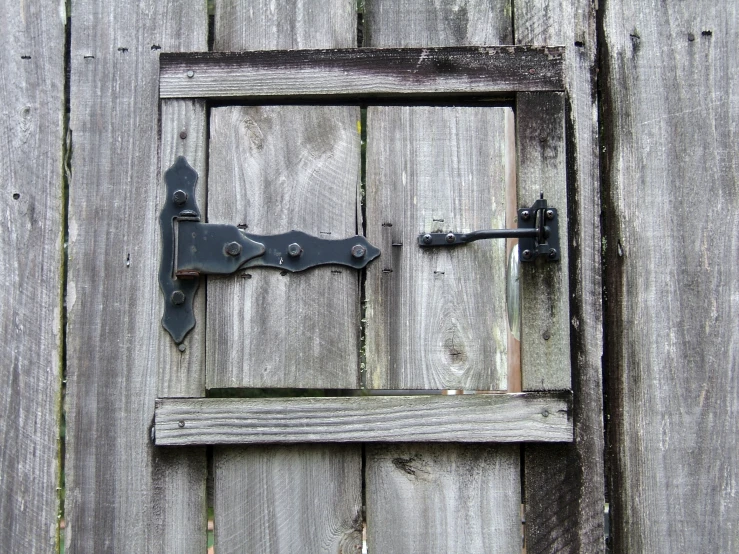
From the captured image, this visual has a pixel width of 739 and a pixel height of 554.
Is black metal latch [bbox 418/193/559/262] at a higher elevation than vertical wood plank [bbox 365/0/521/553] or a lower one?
higher

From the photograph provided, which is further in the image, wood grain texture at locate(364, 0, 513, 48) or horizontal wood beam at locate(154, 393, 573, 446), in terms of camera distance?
wood grain texture at locate(364, 0, 513, 48)

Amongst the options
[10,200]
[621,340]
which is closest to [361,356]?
[621,340]

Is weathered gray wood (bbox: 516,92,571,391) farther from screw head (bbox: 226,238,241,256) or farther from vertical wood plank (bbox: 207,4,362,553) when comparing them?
screw head (bbox: 226,238,241,256)

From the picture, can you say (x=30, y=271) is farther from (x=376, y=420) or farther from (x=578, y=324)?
(x=578, y=324)

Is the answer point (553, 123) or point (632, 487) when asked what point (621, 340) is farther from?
point (553, 123)

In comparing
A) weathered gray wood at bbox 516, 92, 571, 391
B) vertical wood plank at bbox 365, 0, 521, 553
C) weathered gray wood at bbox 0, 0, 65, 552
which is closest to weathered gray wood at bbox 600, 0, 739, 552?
Result: weathered gray wood at bbox 516, 92, 571, 391

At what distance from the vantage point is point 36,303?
4.39 ft

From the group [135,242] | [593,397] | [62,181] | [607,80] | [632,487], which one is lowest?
[632,487]

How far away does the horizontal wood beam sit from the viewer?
49.2 inches

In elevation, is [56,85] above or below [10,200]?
above

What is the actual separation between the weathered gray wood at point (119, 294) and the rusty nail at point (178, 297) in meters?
0.04

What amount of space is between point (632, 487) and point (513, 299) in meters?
0.44

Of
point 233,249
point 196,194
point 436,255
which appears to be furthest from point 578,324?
point 196,194

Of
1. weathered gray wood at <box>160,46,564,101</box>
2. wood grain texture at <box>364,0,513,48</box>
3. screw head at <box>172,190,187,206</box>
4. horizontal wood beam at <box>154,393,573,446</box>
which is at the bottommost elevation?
horizontal wood beam at <box>154,393,573,446</box>
